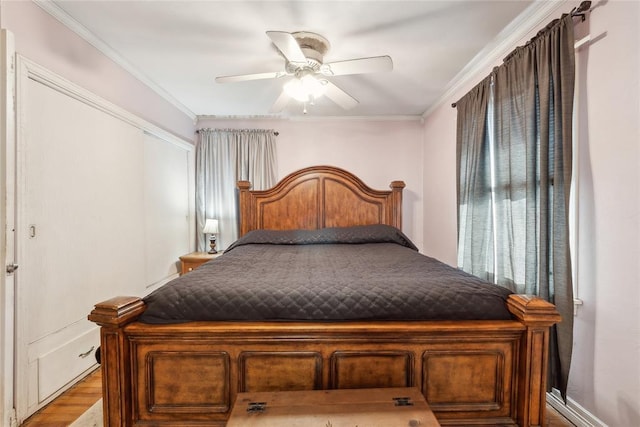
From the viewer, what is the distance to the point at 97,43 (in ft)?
7.04

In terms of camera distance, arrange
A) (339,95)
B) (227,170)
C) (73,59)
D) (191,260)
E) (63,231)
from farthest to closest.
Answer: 1. (227,170)
2. (191,260)
3. (339,95)
4. (73,59)
5. (63,231)

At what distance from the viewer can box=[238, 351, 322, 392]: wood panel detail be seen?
46.8 inches

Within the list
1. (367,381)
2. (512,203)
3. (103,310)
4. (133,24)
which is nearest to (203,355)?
(103,310)

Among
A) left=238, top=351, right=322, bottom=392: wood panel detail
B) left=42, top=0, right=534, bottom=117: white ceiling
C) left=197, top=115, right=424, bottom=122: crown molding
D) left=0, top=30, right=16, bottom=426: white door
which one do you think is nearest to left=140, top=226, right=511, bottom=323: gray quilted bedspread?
left=238, top=351, right=322, bottom=392: wood panel detail

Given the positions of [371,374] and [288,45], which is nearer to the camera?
[371,374]

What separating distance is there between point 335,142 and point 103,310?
3.14 m

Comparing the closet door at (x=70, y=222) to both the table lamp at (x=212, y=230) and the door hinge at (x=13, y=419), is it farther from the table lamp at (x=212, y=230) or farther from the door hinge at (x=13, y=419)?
the table lamp at (x=212, y=230)

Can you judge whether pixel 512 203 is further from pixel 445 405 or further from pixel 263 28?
pixel 263 28

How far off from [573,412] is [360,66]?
2.28 m

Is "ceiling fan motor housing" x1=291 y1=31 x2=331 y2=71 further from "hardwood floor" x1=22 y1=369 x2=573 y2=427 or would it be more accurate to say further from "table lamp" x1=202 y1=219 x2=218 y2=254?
"hardwood floor" x1=22 y1=369 x2=573 y2=427

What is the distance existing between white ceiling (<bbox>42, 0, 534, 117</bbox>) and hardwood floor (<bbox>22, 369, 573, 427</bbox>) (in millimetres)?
2353

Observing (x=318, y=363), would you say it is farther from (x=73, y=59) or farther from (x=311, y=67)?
(x=73, y=59)

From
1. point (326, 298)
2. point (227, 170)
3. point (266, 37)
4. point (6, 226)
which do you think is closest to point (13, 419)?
point (6, 226)

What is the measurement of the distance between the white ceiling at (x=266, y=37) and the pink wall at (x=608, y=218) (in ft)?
1.96
